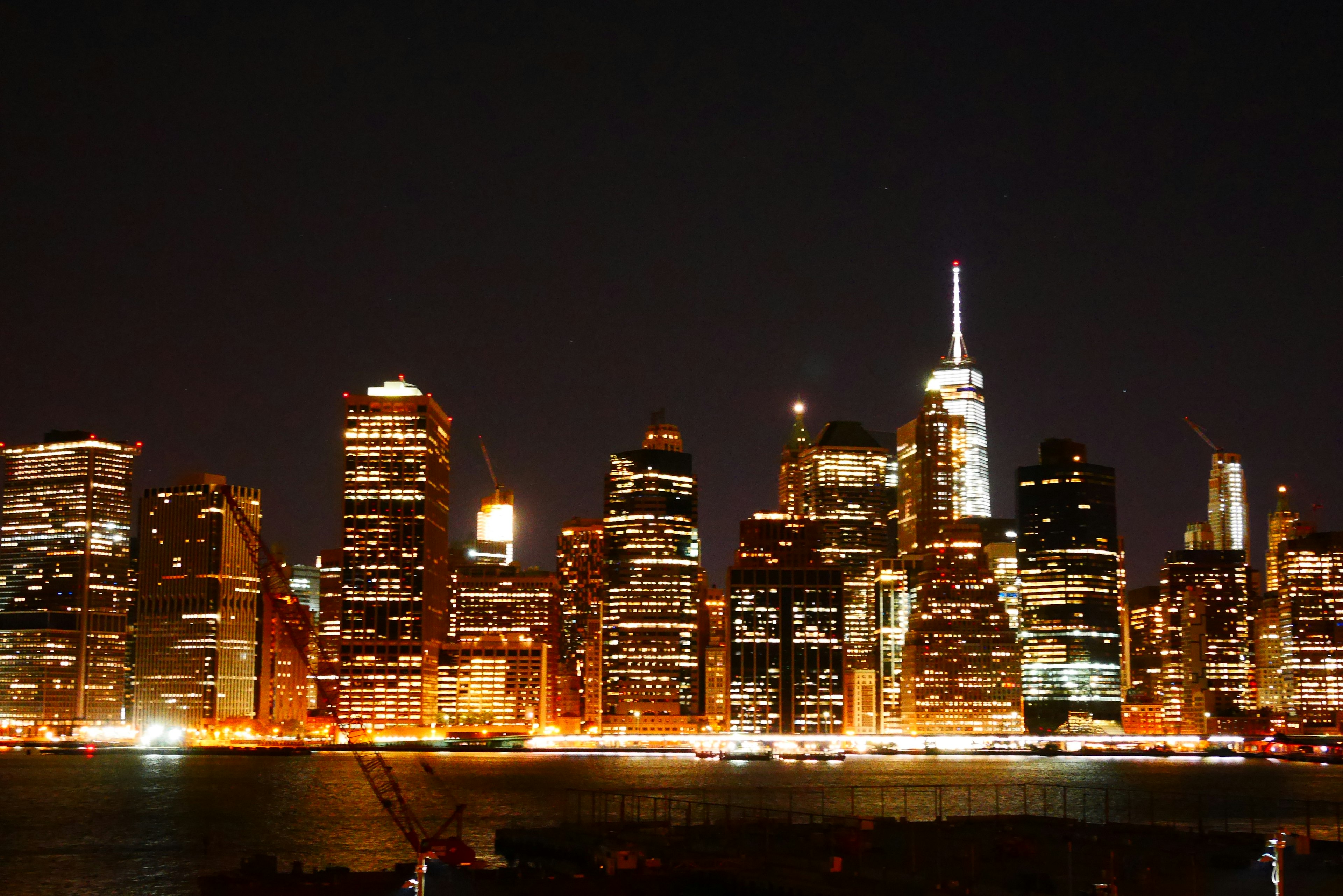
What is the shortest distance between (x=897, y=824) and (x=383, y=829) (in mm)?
46965

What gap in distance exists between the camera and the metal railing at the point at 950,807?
116312 mm

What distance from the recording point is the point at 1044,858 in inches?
3477

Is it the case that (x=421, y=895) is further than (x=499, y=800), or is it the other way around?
(x=499, y=800)

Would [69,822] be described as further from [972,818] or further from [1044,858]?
[1044,858]

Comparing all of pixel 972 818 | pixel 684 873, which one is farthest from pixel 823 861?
pixel 972 818

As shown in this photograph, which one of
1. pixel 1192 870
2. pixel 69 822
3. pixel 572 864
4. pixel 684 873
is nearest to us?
pixel 1192 870

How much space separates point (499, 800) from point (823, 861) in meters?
92.5

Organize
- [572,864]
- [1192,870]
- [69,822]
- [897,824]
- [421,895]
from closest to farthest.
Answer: [421,895] → [1192,870] → [572,864] → [897,824] → [69,822]

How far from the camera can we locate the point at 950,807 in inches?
6216

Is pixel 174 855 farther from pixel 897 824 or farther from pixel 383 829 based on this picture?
pixel 897 824

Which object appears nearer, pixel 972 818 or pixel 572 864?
pixel 572 864

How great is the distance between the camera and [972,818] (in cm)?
10969

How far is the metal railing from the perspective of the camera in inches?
4579

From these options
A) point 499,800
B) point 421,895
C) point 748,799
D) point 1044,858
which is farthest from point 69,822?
point 421,895
